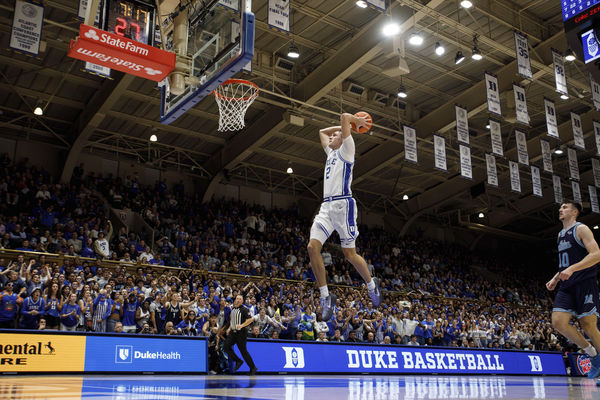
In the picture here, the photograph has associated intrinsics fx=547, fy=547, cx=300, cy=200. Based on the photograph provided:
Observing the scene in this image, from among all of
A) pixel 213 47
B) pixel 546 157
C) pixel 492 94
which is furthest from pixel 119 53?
pixel 546 157

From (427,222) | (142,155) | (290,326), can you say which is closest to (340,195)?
(290,326)

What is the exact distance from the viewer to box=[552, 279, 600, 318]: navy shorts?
6.94 m

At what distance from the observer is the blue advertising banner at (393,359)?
13.3 metres

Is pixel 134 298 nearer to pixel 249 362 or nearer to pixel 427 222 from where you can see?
pixel 249 362

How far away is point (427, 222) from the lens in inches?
1619

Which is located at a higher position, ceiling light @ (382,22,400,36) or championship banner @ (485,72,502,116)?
ceiling light @ (382,22,400,36)

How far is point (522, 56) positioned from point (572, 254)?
13023 mm

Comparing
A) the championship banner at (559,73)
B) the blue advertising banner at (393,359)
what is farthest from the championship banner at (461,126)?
the blue advertising banner at (393,359)

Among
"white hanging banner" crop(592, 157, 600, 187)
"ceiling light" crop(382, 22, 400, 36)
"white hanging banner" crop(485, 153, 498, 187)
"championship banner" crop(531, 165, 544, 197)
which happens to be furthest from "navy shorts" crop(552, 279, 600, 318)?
"white hanging banner" crop(592, 157, 600, 187)

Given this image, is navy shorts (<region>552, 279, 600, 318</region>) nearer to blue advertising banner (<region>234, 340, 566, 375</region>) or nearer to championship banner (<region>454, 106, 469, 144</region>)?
blue advertising banner (<region>234, 340, 566, 375</region>)

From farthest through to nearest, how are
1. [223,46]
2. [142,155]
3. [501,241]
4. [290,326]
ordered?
[501,241], [142,155], [290,326], [223,46]

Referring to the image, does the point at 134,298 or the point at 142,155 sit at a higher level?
the point at 142,155

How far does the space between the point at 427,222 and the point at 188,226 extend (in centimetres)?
2143

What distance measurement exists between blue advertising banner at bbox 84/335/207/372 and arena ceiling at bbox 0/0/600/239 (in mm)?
10652
